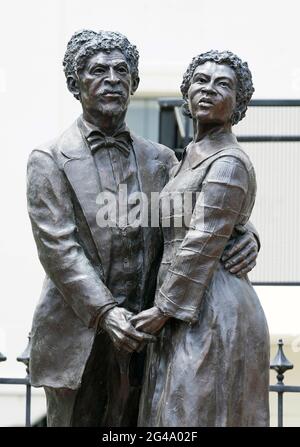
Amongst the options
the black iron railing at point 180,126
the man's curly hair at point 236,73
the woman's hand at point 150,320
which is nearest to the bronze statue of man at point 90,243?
the woman's hand at point 150,320

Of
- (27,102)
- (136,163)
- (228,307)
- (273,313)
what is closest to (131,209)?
(136,163)

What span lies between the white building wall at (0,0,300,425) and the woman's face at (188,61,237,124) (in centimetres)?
483

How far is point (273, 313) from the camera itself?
1109 centimetres

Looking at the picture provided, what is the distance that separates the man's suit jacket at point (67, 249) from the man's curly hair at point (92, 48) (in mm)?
337

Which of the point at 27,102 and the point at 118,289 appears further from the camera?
the point at 27,102

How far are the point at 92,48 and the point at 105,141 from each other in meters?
0.42

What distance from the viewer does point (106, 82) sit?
7.27 meters

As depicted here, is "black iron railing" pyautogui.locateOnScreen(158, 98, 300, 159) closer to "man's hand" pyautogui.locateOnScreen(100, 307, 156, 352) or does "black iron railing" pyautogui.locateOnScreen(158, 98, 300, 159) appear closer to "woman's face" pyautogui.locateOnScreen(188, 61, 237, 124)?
"woman's face" pyautogui.locateOnScreen(188, 61, 237, 124)

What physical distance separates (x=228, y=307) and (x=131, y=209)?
2.24 feet

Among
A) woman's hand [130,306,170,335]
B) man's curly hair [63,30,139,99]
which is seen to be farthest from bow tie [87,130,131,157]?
woman's hand [130,306,170,335]

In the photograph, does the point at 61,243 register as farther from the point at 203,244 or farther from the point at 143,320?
the point at 203,244

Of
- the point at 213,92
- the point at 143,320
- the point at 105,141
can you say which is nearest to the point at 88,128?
the point at 105,141

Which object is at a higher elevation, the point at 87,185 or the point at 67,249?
the point at 87,185

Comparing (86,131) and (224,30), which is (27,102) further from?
(86,131)
